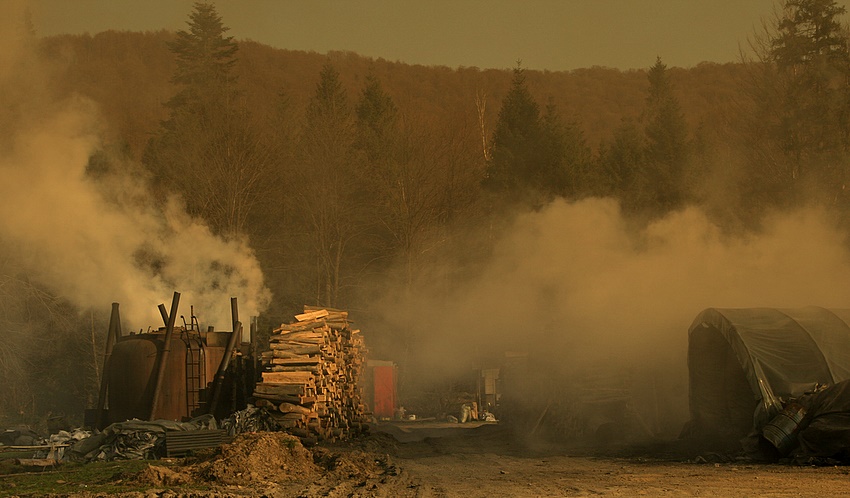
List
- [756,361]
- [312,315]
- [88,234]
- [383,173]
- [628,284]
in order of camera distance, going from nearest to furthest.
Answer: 1. [756,361]
2. [312,315]
3. [88,234]
4. [628,284]
5. [383,173]

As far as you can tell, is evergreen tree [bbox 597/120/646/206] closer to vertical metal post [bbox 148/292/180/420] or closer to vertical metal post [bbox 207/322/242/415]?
vertical metal post [bbox 207/322/242/415]

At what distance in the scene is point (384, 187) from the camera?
45219 mm

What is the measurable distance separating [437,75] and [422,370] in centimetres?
4606

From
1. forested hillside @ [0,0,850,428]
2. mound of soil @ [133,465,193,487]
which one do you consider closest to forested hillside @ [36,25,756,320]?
forested hillside @ [0,0,850,428]

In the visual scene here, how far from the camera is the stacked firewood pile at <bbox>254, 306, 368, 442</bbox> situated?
66.0 ft

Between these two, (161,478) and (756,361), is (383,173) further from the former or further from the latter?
(161,478)

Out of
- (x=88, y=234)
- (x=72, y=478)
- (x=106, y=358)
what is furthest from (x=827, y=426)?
(x=88, y=234)

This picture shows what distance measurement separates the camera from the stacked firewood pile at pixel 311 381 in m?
20.1

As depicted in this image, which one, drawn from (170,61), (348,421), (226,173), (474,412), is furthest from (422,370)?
(170,61)

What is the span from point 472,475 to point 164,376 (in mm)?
10033

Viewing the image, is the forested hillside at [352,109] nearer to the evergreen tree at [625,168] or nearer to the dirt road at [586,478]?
the evergreen tree at [625,168]

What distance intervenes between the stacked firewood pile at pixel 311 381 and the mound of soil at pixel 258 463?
3645 millimetres

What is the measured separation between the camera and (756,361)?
56.4 feet

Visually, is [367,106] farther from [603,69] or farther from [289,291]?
[603,69]
